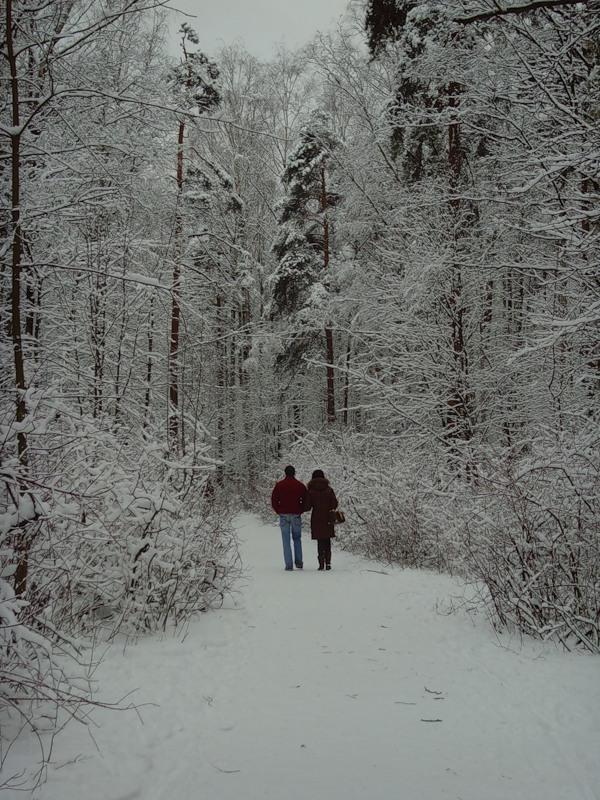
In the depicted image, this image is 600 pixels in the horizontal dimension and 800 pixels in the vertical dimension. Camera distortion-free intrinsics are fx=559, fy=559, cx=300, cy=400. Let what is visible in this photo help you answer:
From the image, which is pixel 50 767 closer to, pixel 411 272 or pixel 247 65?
pixel 411 272

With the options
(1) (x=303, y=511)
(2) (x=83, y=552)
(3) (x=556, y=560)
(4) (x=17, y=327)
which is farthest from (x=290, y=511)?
(4) (x=17, y=327)

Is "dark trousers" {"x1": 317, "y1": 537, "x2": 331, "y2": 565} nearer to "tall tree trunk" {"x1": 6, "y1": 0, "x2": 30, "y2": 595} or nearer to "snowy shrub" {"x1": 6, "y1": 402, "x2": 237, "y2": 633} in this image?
"snowy shrub" {"x1": 6, "y1": 402, "x2": 237, "y2": 633}

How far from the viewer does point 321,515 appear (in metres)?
9.55

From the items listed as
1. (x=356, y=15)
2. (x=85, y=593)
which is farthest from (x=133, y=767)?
(x=356, y=15)

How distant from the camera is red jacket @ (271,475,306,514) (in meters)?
9.81

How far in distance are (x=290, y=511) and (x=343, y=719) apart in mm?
6300

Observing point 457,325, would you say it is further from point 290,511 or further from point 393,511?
point 290,511

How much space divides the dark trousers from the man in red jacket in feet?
1.15

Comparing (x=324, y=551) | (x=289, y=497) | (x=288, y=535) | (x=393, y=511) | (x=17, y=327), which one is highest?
(x=17, y=327)

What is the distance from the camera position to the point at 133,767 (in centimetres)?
279

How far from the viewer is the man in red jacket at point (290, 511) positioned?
377 inches

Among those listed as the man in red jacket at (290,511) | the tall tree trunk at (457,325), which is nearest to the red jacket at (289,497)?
the man in red jacket at (290,511)

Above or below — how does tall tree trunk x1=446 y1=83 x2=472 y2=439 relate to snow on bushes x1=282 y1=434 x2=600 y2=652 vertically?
above

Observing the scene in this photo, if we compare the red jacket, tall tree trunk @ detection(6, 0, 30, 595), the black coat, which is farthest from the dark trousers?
tall tree trunk @ detection(6, 0, 30, 595)
